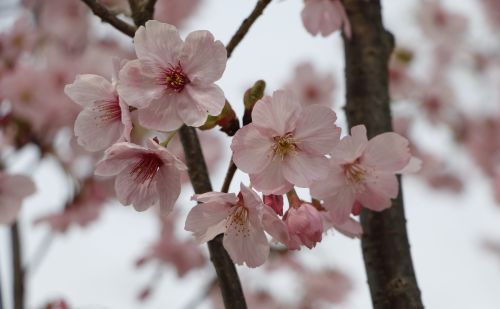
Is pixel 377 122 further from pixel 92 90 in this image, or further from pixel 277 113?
pixel 92 90

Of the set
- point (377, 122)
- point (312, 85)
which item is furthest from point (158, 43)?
point (312, 85)

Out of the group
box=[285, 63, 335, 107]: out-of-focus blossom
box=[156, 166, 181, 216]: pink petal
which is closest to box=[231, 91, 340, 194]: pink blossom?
box=[156, 166, 181, 216]: pink petal

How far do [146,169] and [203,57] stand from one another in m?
0.20

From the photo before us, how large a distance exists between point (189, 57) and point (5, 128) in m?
1.85

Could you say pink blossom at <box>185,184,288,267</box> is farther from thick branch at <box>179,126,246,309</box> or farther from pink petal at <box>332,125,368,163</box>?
pink petal at <box>332,125,368,163</box>

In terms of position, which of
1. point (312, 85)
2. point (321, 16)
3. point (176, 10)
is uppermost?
point (176, 10)

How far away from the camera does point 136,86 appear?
3.24 ft

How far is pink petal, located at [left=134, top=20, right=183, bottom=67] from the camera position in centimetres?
99

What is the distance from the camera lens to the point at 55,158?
2.71 m

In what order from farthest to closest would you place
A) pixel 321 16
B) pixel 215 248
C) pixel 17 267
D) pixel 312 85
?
pixel 312 85 → pixel 17 267 → pixel 321 16 → pixel 215 248

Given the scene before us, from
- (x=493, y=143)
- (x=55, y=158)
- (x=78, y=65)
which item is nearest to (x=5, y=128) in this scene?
(x=55, y=158)

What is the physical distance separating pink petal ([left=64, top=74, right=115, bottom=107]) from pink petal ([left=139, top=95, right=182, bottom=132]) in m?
0.10

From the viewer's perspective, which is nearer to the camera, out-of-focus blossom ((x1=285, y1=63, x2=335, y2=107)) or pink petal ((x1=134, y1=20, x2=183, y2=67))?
pink petal ((x1=134, y1=20, x2=183, y2=67))

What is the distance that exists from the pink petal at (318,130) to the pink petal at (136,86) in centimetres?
23
